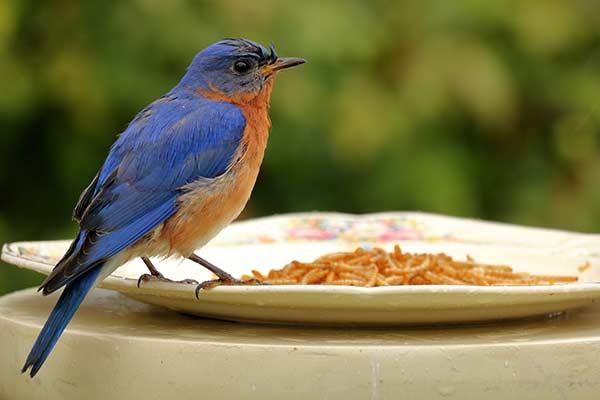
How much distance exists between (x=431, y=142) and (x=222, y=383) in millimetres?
2889

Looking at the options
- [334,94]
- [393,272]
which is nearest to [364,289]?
[393,272]

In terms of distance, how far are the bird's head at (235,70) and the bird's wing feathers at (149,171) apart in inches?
6.8

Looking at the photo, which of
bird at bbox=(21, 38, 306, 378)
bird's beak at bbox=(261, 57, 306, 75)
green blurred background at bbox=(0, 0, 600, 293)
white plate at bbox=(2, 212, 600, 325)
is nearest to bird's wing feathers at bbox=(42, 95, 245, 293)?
bird at bbox=(21, 38, 306, 378)

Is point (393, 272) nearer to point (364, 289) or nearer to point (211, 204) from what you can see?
point (211, 204)

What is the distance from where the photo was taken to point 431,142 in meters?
5.07

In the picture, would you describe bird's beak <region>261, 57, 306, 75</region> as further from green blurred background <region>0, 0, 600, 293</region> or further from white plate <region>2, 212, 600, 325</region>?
green blurred background <region>0, 0, 600, 293</region>

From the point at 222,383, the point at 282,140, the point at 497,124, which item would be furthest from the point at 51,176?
the point at 222,383

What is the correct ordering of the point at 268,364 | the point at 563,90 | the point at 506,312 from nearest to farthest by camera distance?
the point at 268,364
the point at 506,312
the point at 563,90

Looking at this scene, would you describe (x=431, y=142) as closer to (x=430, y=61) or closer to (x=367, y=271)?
(x=430, y=61)

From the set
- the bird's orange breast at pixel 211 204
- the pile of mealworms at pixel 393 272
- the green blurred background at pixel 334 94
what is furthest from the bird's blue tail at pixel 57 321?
the green blurred background at pixel 334 94

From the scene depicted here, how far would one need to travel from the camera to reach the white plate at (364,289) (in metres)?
2.36

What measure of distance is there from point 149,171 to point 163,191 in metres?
0.06

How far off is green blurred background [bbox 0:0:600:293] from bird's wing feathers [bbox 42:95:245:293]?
181 cm

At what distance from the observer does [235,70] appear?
332cm
